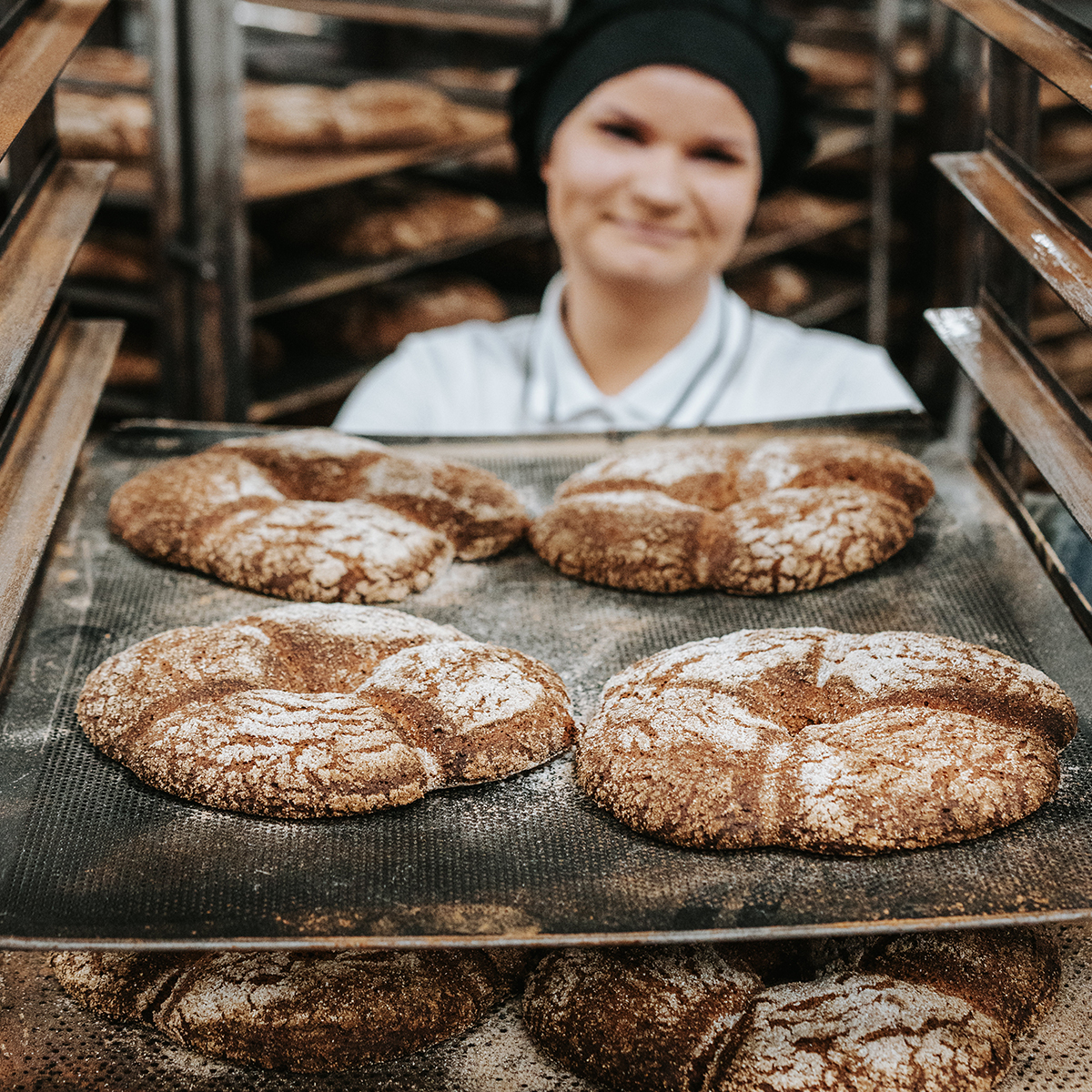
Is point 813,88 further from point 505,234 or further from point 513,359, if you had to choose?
point 513,359

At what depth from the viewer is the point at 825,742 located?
39.2 inches

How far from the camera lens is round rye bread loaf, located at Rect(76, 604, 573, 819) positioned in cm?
96

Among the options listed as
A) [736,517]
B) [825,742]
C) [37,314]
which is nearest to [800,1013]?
[825,742]

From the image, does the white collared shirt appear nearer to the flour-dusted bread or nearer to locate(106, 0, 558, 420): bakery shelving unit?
locate(106, 0, 558, 420): bakery shelving unit

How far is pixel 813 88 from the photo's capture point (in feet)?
15.2

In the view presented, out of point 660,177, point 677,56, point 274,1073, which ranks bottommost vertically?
point 274,1073

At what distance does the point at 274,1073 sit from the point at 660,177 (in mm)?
1549

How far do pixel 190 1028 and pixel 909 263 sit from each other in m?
4.58

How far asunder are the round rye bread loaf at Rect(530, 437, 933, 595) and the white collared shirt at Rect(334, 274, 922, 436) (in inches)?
28.4

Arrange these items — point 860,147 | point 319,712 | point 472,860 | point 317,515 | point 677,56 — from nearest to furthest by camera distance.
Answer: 1. point 472,860
2. point 319,712
3. point 317,515
4. point 677,56
5. point 860,147

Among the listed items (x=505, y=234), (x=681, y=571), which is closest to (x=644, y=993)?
(x=681, y=571)

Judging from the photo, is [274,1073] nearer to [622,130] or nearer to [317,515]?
[317,515]

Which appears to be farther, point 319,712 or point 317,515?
point 317,515

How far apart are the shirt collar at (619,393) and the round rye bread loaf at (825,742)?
1.17 meters
